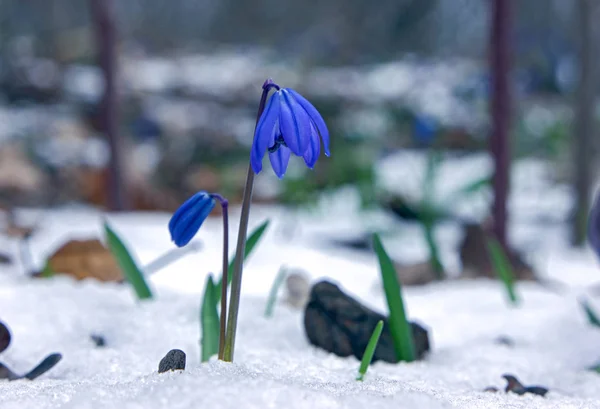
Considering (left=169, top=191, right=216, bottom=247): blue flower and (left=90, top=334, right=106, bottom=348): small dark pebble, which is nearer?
(left=169, top=191, right=216, bottom=247): blue flower

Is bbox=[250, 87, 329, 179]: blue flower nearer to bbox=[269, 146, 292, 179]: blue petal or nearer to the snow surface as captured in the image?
bbox=[269, 146, 292, 179]: blue petal

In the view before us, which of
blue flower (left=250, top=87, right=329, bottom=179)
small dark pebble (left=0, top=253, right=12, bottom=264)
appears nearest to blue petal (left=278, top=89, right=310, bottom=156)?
blue flower (left=250, top=87, right=329, bottom=179)

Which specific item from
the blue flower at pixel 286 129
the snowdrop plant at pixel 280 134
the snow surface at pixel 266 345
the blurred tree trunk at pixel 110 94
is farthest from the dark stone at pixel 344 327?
the blurred tree trunk at pixel 110 94

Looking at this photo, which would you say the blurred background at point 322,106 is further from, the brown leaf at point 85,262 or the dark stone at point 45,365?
the dark stone at point 45,365

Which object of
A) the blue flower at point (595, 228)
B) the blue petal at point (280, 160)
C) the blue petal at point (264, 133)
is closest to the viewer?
the blue petal at point (264, 133)

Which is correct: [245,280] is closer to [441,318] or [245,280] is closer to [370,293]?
[370,293]

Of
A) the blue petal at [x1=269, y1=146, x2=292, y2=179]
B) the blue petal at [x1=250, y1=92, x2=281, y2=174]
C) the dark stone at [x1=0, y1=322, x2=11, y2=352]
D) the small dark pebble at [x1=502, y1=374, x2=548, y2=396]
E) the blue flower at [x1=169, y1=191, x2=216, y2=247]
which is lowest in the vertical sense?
the small dark pebble at [x1=502, y1=374, x2=548, y2=396]

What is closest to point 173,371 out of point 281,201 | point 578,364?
point 578,364

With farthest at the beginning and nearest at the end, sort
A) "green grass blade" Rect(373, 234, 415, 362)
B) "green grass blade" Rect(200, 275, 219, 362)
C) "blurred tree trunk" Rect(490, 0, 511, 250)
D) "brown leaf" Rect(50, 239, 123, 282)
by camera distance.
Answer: "blurred tree trunk" Rect(490, 0, 511, 250) < "brown leaf" Rect(50, 239, 123, 282) < "green grass blade" Rect(373, 234, 415, 362) < "green grass blade" Rect(200, 275, 219, 362)

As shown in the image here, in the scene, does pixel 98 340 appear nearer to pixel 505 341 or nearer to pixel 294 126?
pixel 294 126
